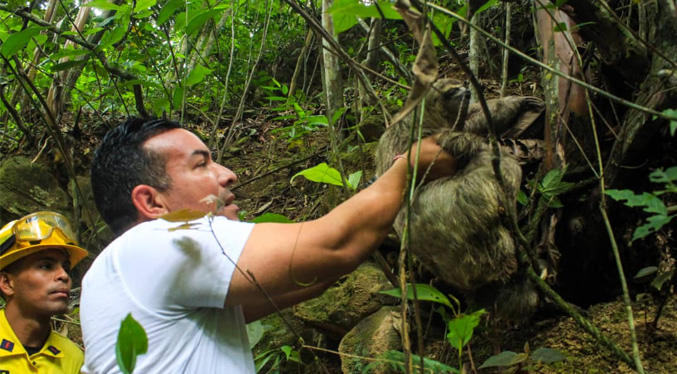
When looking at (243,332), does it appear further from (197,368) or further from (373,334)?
(373,334)

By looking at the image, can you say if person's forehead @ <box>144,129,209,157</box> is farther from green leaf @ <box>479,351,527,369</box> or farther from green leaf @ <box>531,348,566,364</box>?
green leaf @ <box>531,348,566,364</box>

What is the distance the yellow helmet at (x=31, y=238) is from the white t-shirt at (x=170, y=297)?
2.01 meters

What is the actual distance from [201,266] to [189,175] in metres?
0.61

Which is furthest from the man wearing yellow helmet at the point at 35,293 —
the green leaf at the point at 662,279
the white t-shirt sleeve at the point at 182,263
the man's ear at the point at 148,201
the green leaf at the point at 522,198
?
the green leaf at the point at 662,279

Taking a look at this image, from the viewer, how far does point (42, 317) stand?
373 cm

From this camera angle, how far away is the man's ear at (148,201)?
2176 mm

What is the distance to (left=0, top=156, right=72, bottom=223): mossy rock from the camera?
670 cm

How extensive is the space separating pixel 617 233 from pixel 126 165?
2.91m

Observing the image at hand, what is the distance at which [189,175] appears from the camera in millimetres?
2234

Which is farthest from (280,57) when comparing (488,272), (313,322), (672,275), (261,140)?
(672,275)

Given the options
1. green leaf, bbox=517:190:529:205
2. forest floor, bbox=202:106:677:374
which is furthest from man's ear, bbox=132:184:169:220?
green leaf, bbox=517:190:529:205

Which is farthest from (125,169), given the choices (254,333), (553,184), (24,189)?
(24,189)

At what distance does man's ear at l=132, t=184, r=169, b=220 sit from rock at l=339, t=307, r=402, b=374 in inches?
71.1

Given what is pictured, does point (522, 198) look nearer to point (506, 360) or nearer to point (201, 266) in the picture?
point (506, 360)
